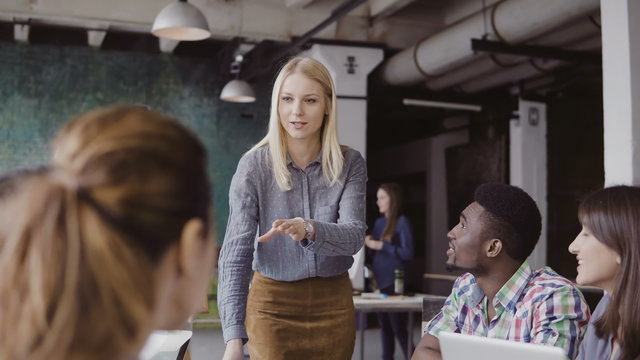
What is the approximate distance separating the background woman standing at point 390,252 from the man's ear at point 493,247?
13.0 feet

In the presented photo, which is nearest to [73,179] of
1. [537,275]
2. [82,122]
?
[82,122]

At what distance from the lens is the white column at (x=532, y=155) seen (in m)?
9.97

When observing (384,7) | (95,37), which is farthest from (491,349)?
(95,37)

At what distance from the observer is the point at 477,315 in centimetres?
222

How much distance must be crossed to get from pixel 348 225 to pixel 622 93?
3.74 m

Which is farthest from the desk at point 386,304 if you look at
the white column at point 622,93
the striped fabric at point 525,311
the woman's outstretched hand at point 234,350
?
the woman's outstretched hand at point 234,350

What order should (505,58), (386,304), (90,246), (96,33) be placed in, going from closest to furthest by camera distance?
(90,246)
(386,304)
(505,58)
(96,33)

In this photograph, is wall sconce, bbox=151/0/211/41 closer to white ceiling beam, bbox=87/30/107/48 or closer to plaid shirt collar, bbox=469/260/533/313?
white ceiling beam, bbox=87/30/107/48

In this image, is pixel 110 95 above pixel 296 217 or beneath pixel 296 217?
above

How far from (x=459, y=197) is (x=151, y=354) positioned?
910 centimetres

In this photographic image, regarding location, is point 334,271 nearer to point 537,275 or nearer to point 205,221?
point 537,275

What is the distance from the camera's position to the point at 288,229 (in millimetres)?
1565

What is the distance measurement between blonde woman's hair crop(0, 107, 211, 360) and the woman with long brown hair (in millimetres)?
1391

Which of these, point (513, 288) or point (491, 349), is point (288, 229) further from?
point (513, 288)
